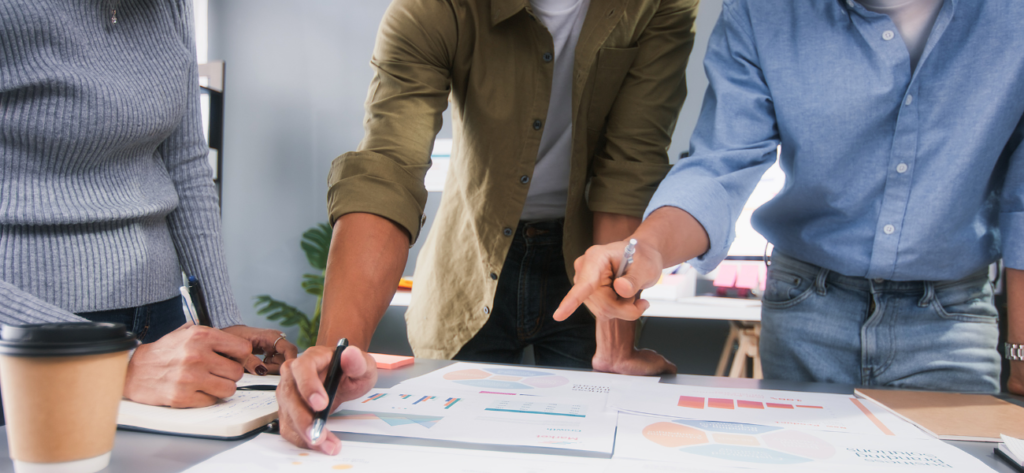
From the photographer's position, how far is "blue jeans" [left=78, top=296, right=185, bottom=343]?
812mm

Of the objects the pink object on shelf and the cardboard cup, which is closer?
the cardboard cup

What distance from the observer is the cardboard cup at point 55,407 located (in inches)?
16.0

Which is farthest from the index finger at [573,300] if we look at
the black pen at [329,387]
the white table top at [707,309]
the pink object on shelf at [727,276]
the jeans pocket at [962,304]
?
the pink object on shelf at [727,276]

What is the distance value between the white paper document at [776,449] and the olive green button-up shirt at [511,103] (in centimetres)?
52

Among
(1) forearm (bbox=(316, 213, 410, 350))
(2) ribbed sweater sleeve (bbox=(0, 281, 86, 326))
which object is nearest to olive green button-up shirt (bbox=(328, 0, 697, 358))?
Answer: (1) forearm (bbox=(316, 213, 410, 350))

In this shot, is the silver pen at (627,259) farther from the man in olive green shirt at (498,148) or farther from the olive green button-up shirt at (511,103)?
the olive green button-up shirt at (511,103)

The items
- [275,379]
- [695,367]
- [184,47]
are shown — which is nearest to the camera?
[275,379]

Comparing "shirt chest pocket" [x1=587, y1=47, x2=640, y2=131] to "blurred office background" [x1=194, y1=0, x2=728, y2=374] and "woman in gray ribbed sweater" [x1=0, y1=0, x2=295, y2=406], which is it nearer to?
"woman in gray ribbed sweater" [x1=0, y1=0, x2=295, y2=406]

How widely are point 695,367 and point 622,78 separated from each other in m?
2.48

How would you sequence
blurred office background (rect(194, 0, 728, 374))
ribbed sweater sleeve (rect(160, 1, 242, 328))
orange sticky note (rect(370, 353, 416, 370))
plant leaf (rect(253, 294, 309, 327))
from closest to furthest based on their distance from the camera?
orange sticky note (rect(370, 353, 416, 370)) < ribbed sweater sleeve (rect(160, 1, 242, 328)) < plant leaf (rect(253, 294, 309, 327)) < blurred office background (rect(194, 0, 728, 374))

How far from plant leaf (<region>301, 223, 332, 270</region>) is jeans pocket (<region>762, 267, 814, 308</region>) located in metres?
2.95

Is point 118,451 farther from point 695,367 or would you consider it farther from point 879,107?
point 695,367

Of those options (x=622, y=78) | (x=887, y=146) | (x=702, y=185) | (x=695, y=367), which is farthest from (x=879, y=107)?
(x=695, y=367)

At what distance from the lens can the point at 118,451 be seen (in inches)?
19.3
